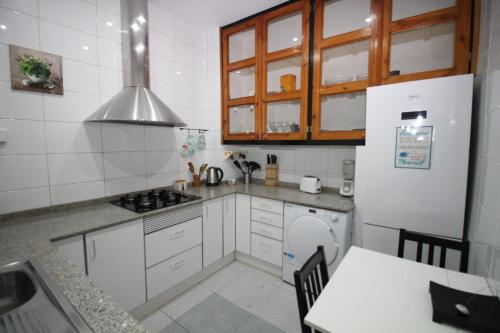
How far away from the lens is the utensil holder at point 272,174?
274 cm

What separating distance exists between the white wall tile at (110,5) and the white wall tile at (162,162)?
122cm

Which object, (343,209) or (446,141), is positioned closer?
(446,141)

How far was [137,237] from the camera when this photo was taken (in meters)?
1.68

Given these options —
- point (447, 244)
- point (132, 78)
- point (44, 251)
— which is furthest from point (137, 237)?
point (447, 244)

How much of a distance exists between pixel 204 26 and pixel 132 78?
1.31 metres

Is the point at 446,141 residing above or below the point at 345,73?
below

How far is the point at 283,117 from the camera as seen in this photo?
2475 millimetres

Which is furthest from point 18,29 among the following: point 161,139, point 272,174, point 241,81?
point 272,174

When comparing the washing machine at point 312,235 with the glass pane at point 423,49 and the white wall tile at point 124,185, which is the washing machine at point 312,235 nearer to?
the glass pane at point 423,49

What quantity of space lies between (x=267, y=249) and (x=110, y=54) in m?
2.25

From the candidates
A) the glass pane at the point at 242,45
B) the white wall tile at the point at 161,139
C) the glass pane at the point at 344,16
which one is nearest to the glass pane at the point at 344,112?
the glass pane at the point at 344,16

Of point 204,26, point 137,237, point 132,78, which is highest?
point 204,26

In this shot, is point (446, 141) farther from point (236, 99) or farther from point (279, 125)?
point (236, 99)

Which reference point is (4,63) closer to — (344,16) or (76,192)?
(76,192)
